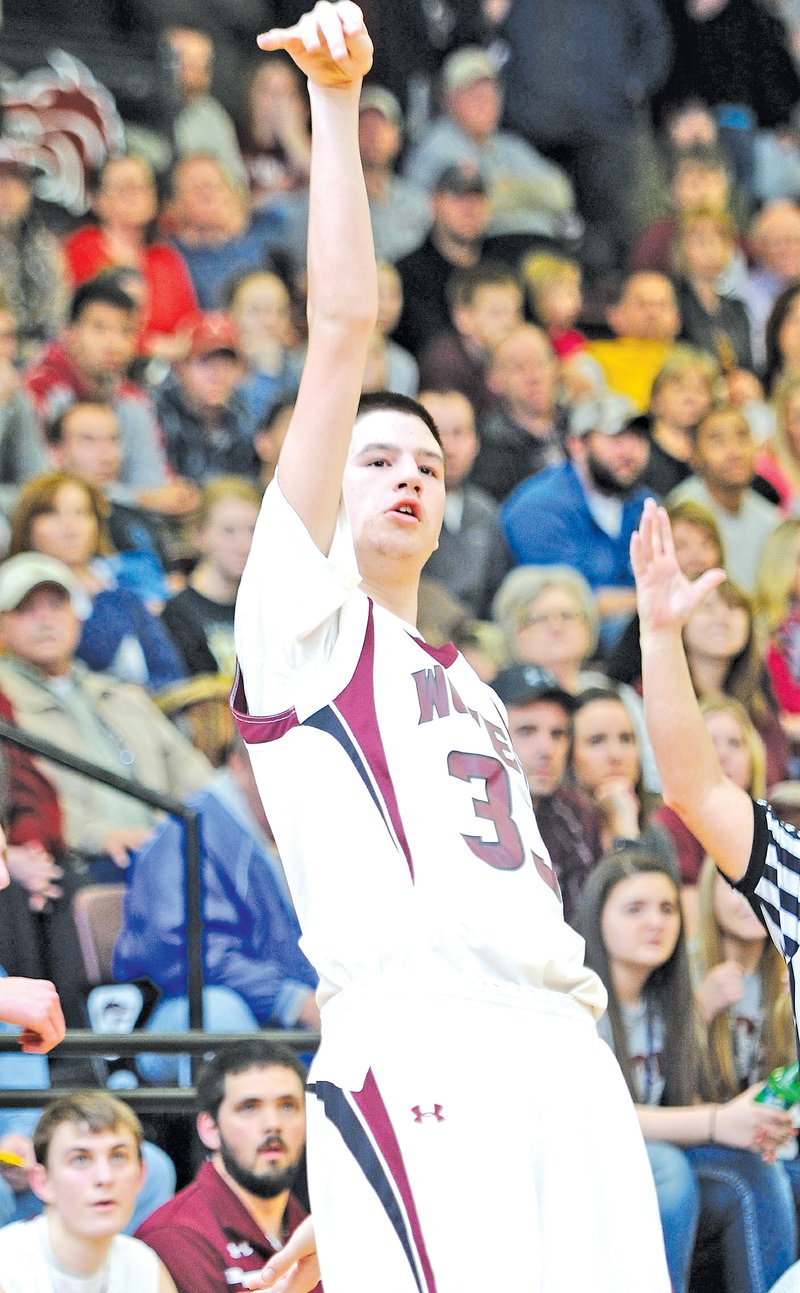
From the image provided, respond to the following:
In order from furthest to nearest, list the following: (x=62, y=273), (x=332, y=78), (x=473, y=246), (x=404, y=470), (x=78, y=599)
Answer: (x=473, y=246) < (x=62, y=273) < (x=78, y=599) < (x=404, y=470) < (x=332, y=78)

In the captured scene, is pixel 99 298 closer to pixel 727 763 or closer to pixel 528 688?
pixel 528 688

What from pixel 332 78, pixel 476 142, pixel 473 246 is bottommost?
pixel 332 78

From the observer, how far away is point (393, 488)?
122 inches

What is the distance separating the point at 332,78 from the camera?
2.80 metres

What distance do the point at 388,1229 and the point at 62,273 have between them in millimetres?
5269

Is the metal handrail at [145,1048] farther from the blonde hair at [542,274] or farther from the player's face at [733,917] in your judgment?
the blonde hair at [542,274]

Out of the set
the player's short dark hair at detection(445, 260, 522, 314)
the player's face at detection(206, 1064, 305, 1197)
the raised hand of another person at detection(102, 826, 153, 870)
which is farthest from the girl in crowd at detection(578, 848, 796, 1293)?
the player's short dark hair at detection(445, 260, 522, 314)

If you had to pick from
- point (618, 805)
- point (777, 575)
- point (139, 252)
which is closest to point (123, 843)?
point (618, 805)

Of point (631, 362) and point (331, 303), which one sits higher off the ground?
point (631, 362)

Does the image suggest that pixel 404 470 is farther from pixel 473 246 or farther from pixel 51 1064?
pixel 473 246

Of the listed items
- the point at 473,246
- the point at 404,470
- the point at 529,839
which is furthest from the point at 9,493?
the point at 529,839

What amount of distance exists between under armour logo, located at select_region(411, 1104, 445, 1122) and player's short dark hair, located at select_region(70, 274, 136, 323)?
490cm

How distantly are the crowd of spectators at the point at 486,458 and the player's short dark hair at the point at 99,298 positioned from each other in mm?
13

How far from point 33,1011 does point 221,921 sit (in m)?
2.54
